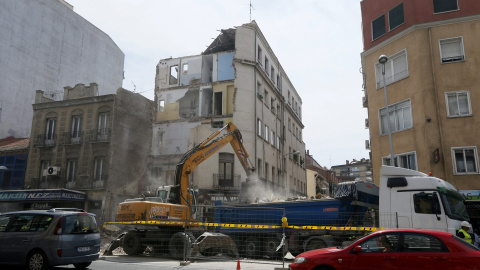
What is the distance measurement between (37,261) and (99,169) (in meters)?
19.8

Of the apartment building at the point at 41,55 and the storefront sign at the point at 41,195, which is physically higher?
the apartment building at the point at 41,55

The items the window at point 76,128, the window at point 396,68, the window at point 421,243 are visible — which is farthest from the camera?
the window at point 76,128

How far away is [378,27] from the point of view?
21.8 meters

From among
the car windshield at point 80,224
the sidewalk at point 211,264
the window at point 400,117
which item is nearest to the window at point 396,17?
the window at point 400,117

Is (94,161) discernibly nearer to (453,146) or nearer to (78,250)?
(78,250)

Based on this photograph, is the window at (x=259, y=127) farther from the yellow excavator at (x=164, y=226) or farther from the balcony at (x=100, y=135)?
the yellow excavator at (x=164, y=226)

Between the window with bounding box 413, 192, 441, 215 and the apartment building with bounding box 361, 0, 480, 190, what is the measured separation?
25.0ft

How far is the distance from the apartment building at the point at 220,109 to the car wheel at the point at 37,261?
19661mm

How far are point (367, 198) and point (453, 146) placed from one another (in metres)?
7.50

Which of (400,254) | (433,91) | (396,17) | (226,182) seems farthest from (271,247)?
(226,182)

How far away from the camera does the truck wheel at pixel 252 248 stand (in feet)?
46.7

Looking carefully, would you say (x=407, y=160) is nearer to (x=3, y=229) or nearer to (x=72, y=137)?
(x=3, y=229)

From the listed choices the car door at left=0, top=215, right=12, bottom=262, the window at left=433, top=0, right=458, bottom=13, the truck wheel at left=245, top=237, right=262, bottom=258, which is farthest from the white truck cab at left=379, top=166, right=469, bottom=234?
the window at left=433, top=0, right=458, bottom=13

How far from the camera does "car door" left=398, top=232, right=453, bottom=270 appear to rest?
6.71 m
